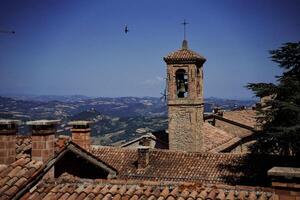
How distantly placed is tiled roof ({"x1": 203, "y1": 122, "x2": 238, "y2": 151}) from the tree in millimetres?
9081

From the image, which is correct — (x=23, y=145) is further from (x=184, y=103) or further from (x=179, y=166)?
(x=184, y=103)

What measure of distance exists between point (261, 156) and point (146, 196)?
14810mm

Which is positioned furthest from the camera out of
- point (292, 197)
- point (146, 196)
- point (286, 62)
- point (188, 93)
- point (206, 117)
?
point (206, 117)

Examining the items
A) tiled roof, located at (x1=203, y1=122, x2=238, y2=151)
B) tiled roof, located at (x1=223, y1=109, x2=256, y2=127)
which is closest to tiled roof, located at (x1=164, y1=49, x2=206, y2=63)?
tiled roof, located at (x1=203, y1=122, x2=238, y2=151)

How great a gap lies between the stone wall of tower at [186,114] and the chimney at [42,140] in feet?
60.9

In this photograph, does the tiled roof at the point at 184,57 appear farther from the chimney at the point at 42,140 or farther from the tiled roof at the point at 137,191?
the tiled roof at the point at 137,191

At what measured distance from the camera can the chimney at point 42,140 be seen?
8.13 meters

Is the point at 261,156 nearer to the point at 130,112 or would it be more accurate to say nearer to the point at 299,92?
the point at 299,92

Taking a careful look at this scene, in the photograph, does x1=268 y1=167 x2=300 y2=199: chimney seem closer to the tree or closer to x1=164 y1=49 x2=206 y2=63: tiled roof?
the tree

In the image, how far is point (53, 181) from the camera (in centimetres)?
800

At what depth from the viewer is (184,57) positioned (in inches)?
1033

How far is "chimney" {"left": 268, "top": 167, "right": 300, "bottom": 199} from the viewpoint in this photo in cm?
616

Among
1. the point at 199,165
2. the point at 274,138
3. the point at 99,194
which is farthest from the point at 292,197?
the point at 199,165

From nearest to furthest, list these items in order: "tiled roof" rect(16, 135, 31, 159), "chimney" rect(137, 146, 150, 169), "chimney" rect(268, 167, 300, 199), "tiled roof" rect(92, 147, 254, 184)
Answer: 1. "chimney" rect(268, 167, 300, 199)
2. "tiled roof" rect(16, 135, 31, 159)
3. "tiled roof" rect(92, 147, 254, 184)
4. "chimney" rect(137, 146, 150, 169)
